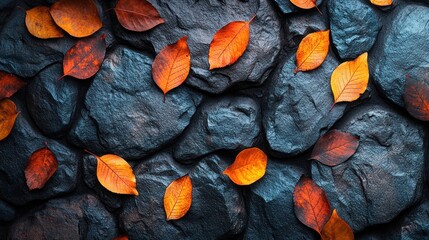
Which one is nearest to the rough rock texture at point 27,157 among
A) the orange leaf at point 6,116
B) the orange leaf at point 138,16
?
the orange leaf at point 6,116

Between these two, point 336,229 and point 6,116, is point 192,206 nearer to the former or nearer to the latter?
point 336,229

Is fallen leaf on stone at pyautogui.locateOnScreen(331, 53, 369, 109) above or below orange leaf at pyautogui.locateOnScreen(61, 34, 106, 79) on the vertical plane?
above

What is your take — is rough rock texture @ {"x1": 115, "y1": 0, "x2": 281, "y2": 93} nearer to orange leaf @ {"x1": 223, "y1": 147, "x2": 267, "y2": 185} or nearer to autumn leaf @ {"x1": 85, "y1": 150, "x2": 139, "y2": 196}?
orange leaf @ {"x1": 223, "y1": 147, "x2": 267, "y2": 185}

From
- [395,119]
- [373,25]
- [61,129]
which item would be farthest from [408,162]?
[61,129]

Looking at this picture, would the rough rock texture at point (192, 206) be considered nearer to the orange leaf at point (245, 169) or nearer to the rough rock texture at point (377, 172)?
the orange leaf at point (245, 169)

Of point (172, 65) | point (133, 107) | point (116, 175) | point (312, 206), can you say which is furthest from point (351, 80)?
point (116, 175)

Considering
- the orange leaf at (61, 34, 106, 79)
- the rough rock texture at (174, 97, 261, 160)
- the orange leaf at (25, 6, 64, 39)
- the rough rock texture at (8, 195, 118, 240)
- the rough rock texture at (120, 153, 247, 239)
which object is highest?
the orange leaf at (25, 6, 64, 39)

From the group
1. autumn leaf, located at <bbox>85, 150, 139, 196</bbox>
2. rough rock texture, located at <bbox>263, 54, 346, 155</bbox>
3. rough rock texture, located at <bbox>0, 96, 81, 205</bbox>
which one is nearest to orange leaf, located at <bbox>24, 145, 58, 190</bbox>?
rough rock texture, located at <bbox>0, 96, 81, 205</bbox>
